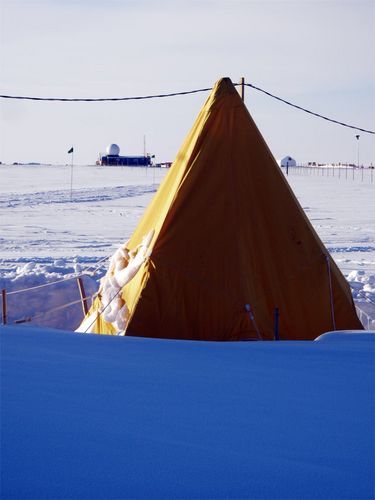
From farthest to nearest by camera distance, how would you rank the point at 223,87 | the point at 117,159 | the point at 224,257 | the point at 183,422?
1. the point at 117,159
2. the point at 223,87
3. the point at 224,257
4. the point at 183,422

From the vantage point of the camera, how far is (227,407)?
3408mm

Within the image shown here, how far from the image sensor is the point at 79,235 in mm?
18547

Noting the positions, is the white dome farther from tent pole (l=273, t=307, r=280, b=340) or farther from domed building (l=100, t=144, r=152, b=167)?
tent pole (l=273, t=307, r=280, b=340)

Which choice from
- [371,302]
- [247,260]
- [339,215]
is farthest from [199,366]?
[339,215]

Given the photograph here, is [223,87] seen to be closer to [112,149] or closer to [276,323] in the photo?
[276,323]

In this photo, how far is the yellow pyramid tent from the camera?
6965mm

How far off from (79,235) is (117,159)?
57.2m

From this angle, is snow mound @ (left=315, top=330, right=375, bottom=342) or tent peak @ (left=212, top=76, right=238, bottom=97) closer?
snow mound @ (left=315, top=330, right=375, bottom=342)

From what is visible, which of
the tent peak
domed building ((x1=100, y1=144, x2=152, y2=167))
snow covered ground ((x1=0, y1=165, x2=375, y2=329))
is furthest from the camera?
Result: domed building ((x1=100, y1=144, x2=152, y2=167))

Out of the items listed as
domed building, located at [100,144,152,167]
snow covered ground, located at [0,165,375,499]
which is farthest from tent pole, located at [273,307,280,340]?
domed building, located at [100,144,152,167]

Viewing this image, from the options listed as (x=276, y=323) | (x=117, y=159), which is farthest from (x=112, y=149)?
(x=276, y=323)

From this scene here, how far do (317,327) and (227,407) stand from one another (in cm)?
425

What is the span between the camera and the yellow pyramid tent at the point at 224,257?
6.96 metres

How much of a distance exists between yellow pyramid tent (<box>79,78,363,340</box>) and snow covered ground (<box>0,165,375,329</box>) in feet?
6.56
